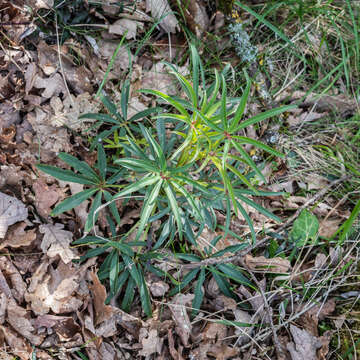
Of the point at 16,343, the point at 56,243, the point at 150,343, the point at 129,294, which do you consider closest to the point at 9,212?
the point at 56,243

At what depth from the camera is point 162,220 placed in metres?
2.22

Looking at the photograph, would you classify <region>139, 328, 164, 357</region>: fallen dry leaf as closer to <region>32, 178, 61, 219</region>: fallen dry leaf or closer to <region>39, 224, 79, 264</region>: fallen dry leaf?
<region>39, 224, 79, 264</region>: fallen dry leaf

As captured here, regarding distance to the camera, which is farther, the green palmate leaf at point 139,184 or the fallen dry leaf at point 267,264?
the fallen dry leaf at point 267,264

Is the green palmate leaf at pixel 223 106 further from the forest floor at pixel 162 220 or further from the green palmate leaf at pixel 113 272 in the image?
the green palmate leaf at pixel 113 272

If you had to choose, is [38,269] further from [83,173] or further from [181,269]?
[181,269]

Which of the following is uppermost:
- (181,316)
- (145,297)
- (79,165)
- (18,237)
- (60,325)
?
(79,165)

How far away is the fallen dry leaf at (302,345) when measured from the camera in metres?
2.19

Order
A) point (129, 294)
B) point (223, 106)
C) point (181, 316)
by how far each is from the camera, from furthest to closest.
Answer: point (181, 316) → point (129, 294) → point (223, 106)

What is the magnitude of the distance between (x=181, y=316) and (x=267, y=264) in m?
0.63

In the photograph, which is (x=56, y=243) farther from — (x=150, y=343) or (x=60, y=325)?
(x=150, y=343)

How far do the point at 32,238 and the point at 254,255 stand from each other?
1.35 m

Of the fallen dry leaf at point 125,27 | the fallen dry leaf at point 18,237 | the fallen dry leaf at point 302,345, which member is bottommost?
the fallen dry leaf at point 302,345

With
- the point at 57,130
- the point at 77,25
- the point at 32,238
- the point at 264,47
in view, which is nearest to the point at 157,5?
the point at 77,25

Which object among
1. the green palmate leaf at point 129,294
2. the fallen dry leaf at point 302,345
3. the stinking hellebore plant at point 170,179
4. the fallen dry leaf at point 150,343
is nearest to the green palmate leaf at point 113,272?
the stinking hellebore plant at point 170,179
